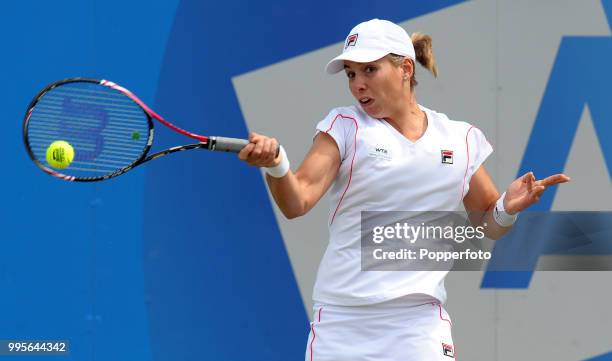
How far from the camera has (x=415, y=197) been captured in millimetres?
3207

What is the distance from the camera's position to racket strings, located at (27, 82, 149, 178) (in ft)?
10.7

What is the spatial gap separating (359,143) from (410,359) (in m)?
0.66

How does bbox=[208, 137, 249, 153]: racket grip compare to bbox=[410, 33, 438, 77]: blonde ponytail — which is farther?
bbox=[410, 33, 438, 77]: blonde ponytail

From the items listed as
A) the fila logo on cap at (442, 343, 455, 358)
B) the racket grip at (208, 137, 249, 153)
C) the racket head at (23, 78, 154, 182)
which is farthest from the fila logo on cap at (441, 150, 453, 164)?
the racket head at (23, 78, 154, 182)

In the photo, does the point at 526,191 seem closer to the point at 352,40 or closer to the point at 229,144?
the point at 352,40

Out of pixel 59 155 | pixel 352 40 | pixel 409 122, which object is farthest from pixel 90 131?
pixel 409 122

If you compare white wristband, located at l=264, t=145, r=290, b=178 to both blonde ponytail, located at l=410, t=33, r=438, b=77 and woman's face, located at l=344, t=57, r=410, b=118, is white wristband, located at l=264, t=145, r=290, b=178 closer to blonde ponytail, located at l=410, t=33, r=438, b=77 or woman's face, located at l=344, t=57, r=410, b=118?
woman's face, located at l=344, t=57, r=410, b=118

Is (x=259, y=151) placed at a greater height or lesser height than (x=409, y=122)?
lesser

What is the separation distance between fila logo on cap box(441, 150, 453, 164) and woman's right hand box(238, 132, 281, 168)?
63 cm

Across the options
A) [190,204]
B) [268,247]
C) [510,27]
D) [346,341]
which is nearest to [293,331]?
[268,247]

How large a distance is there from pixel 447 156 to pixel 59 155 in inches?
46.7

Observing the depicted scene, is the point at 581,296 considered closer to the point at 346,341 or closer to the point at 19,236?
the point at 346,341

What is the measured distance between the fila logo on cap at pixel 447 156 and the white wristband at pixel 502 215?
21cm

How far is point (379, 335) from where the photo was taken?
315cm
